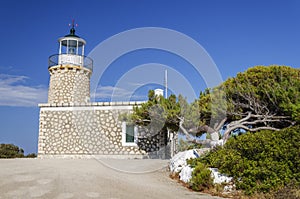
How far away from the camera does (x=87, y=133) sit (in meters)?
15.0

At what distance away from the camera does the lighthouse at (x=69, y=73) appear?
17.5 metres

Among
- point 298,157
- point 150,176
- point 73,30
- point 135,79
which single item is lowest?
point 150,176

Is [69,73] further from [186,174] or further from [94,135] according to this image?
[186,174]

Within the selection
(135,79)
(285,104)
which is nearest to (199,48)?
(135,79)

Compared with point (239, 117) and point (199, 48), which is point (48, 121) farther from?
point (239, 117)

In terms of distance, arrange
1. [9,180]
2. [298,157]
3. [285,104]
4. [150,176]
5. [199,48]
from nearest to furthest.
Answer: [298,157] < [9,180] < [150,176] < [285,104] < [199,48]

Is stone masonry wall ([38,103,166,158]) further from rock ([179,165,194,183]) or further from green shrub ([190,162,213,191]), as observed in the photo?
green shrub ([190,162,213,191])

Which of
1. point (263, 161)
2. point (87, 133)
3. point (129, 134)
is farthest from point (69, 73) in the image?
point (263, 161)

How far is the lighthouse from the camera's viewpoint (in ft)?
57.5

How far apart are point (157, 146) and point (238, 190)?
8.65m

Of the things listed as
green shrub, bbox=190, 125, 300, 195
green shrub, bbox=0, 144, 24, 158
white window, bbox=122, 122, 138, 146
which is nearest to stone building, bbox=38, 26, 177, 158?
white window, bbox=122, 122, 138, 146

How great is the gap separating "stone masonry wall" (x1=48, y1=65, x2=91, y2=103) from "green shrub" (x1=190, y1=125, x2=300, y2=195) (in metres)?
12.2

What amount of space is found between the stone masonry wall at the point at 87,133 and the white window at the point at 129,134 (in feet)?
0.53

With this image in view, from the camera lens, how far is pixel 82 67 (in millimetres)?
18109
